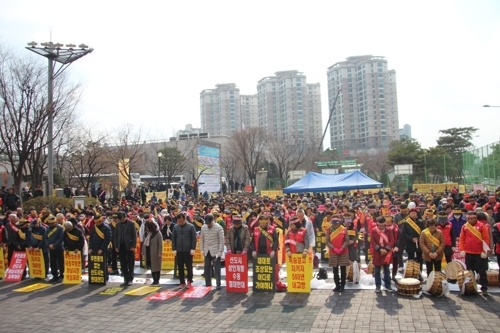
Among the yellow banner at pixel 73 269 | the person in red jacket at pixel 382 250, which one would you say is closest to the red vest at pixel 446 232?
the person in red jacket at pixel 382 250

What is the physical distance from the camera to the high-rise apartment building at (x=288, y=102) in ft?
401

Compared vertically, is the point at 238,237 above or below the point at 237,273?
above

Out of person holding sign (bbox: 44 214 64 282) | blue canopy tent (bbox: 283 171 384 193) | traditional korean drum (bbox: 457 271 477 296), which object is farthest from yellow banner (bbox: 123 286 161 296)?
blue canopy tent (bbox: 283 171 384 193)

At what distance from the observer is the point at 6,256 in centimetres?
1349

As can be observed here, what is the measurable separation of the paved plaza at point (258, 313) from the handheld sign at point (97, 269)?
3.74 ft

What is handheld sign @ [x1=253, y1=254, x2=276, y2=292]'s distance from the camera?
1020 centimetres

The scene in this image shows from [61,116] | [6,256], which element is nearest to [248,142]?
[61,116]

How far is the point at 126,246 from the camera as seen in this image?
11.9 meters

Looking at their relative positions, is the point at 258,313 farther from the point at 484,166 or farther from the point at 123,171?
the point at 123,171

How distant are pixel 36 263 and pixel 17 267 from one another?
1.81 ft

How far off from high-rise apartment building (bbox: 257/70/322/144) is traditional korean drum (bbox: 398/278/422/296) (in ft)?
363

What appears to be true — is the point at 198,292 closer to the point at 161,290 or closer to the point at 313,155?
the point at 161,290

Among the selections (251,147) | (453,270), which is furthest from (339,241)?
(251,147)

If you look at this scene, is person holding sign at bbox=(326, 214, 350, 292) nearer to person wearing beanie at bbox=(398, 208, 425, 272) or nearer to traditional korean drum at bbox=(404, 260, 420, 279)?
traditional korean drum at bbox=(404, 260, 420, 279)
